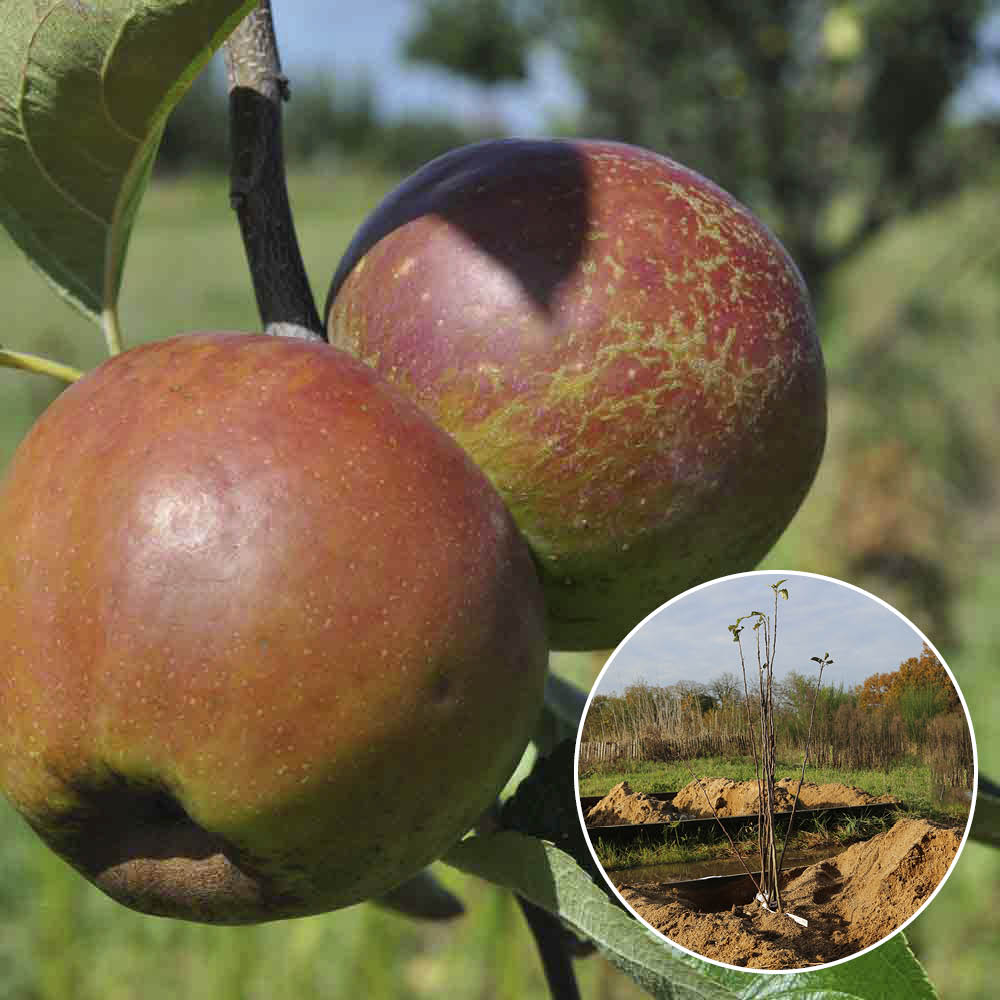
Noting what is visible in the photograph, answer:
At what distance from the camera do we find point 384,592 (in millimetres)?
476

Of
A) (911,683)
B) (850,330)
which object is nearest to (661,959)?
(911,683)

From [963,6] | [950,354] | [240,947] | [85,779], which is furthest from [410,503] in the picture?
[963,6]

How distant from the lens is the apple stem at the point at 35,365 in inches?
24.5

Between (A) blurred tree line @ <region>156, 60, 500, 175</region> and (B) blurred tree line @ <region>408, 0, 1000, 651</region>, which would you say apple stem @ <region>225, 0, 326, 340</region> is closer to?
(B) blurred tree line @ <region>408, 0, 1000, 651</region>

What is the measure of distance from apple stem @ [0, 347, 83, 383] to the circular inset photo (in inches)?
12.6

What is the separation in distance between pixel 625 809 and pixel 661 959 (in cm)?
6

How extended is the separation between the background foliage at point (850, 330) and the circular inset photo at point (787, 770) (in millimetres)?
2009

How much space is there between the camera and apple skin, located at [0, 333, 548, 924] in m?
0.46

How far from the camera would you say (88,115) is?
1.91 ft

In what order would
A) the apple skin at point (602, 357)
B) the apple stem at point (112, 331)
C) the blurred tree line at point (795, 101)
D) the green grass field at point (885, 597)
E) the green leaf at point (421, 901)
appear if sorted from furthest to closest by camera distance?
the blurred tree line at point (795, 101) < the green grass field at point (885, 597) < the green leaf at point (421, 901) < the apple stem at point (112, 331) < the apple skin at point (602, 357)

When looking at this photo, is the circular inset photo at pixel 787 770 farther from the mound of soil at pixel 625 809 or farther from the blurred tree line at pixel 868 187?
the blurred tree line at pixel 868 187

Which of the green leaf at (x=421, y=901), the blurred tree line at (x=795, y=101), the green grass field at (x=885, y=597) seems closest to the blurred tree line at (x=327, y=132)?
the green grass field at (x=885, y=597)

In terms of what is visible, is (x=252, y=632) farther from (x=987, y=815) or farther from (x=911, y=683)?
(x=987, y=815)

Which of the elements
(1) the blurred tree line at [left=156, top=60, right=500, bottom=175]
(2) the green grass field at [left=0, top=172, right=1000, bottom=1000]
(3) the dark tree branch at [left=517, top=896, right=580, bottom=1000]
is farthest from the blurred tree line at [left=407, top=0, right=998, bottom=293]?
(1) the blurred tree line at [left=156, top=60, right=500, bottom=175]
